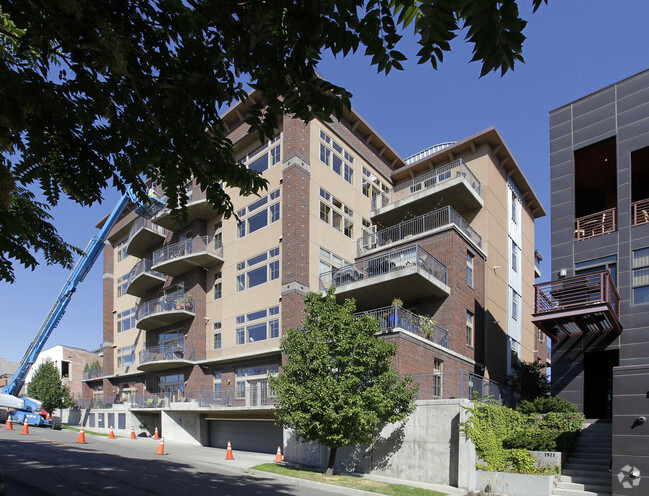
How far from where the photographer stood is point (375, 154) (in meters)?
33.6

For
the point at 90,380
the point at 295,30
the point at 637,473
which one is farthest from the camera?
the point at 90,380

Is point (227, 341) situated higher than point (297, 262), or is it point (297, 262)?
point (297, 262)

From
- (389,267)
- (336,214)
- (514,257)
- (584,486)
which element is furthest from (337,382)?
(514,257)

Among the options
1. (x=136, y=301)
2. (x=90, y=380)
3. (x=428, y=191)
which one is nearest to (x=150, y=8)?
(x=428, y=191)

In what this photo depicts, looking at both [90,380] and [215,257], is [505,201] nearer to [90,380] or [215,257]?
[215,257]

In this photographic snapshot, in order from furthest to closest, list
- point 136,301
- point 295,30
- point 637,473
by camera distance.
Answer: point 136,301, point 637,473, point 295,30

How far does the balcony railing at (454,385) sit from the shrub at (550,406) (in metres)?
1.05

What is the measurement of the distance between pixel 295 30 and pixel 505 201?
94.2 feet

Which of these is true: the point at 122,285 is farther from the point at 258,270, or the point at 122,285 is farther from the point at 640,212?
the point at 640,212

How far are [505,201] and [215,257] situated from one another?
17.3m

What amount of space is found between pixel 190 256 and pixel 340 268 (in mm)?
10143

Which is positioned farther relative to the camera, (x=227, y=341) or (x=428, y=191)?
(x=227, y=341)

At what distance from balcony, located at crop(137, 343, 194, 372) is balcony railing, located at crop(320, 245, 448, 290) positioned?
1071 centimetres

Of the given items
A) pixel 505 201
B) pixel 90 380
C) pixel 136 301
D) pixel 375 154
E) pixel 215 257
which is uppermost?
pixel 375 154
